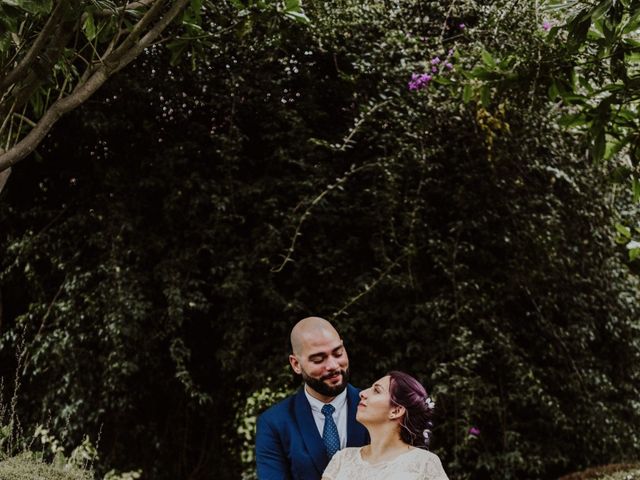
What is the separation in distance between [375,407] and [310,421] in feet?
0.96

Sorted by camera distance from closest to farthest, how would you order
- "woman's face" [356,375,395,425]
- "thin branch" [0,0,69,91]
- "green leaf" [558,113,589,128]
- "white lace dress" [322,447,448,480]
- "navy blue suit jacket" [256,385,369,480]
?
"white lace dress" [322,447,448,480] < "woman's face" [356,375,395,425] < "navy blue suit jacket" [256,385,369,480] < "thin branch" [0,0,69,91] < "green leaf" [558,113,589,128]

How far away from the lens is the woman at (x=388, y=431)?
8.27 feet

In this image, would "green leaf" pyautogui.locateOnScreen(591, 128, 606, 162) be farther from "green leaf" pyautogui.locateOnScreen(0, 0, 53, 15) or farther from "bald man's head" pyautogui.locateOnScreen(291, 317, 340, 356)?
"green leaf" pyautogui.locateOnScreen(0, 0, 53, 15)

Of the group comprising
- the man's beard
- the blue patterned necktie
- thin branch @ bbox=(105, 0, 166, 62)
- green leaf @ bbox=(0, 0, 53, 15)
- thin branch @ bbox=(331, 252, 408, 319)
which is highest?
thin branch @ bbox=(105, 0, 166, 62)

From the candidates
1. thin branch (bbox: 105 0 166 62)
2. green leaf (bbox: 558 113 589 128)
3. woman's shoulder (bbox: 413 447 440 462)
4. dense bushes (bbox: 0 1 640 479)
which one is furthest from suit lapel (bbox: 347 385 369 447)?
dense bushes (bbox: 0 1 640 479)

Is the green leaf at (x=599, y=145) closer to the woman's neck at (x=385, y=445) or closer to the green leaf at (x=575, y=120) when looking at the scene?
the green leaf at (x=575, y=120)

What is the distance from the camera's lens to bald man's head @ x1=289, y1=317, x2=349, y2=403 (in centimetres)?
257

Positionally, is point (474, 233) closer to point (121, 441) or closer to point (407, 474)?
point (121, 441)

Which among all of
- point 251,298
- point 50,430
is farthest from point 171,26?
point 50,430

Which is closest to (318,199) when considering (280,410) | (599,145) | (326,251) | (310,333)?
(326,251)

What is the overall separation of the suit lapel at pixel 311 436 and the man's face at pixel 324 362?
12 cm

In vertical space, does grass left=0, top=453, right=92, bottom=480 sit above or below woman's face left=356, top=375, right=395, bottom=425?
below

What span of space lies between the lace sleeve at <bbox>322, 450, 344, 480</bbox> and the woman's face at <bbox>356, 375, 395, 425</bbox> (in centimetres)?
→ 16

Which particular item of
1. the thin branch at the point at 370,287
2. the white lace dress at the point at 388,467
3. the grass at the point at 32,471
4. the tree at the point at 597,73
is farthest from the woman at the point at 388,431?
the thin branch at the point at 370,287
